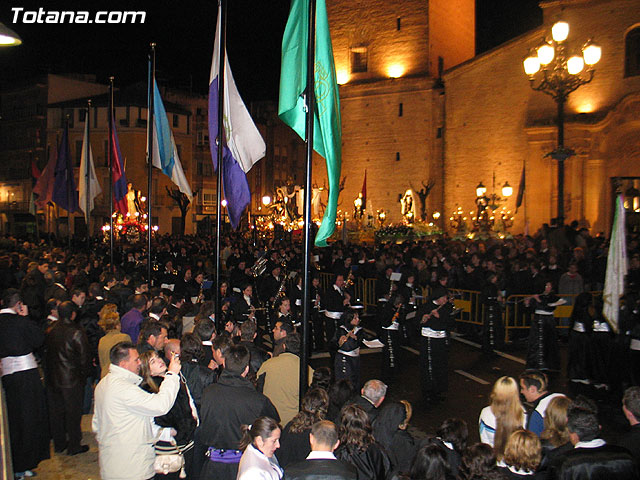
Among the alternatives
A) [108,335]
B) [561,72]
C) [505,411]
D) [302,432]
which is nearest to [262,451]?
[302,432]

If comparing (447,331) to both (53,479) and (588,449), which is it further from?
(53,479)

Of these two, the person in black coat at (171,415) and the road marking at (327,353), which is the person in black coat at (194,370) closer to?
the person in black coat at (171,415)

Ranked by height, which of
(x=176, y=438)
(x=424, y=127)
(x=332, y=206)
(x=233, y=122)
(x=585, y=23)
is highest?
(x=585, y=23)

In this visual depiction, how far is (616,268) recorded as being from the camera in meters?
7.80

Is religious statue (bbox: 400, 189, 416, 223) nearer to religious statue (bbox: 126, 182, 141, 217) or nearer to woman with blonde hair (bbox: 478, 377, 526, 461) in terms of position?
religious statue (bbox: 126, 182, 141, 217)

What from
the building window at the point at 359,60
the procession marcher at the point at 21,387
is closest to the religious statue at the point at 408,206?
the building window at the point at 359,60

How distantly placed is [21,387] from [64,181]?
14342mm

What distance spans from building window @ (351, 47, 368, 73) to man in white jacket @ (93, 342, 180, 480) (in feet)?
124

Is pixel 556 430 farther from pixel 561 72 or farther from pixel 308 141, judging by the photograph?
pixel 561 72

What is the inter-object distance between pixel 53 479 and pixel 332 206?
4.41m

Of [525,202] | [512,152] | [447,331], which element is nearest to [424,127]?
[512,152]

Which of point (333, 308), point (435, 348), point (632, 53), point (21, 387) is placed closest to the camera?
point (21, 387)

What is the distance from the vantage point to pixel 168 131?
42.2 feet

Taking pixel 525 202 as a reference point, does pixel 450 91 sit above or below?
above
